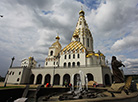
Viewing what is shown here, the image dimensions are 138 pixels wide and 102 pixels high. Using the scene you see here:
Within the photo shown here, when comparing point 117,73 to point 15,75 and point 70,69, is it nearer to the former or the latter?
point 70,69

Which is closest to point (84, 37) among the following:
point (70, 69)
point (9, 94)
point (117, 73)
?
point (70, 69)

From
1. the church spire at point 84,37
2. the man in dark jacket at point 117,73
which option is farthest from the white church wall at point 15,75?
the man in dark jacket at point 117,73

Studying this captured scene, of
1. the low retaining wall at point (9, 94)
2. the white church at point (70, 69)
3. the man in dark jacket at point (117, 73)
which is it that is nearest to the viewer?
the low retaining wall at point (9, 94)

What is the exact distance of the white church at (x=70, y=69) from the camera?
23.1 meters

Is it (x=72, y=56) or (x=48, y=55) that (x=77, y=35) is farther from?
(x=48, y=55)

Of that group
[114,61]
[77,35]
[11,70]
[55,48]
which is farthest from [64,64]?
[114,61]

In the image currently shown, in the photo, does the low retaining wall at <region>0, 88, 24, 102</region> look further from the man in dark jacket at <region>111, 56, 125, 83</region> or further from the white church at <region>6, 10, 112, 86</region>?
the white church at <region>6, 10, 112, 86</region>

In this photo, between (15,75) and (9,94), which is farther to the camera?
(15,75)

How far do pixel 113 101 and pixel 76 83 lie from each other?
21418 mm

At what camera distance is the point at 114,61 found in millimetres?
10539

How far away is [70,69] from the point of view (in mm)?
25000

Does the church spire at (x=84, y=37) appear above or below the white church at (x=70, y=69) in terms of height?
above

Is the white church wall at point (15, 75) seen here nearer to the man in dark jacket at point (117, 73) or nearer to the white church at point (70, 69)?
the white church at point (70, 69)

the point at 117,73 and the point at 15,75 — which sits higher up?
the point at 117,73
